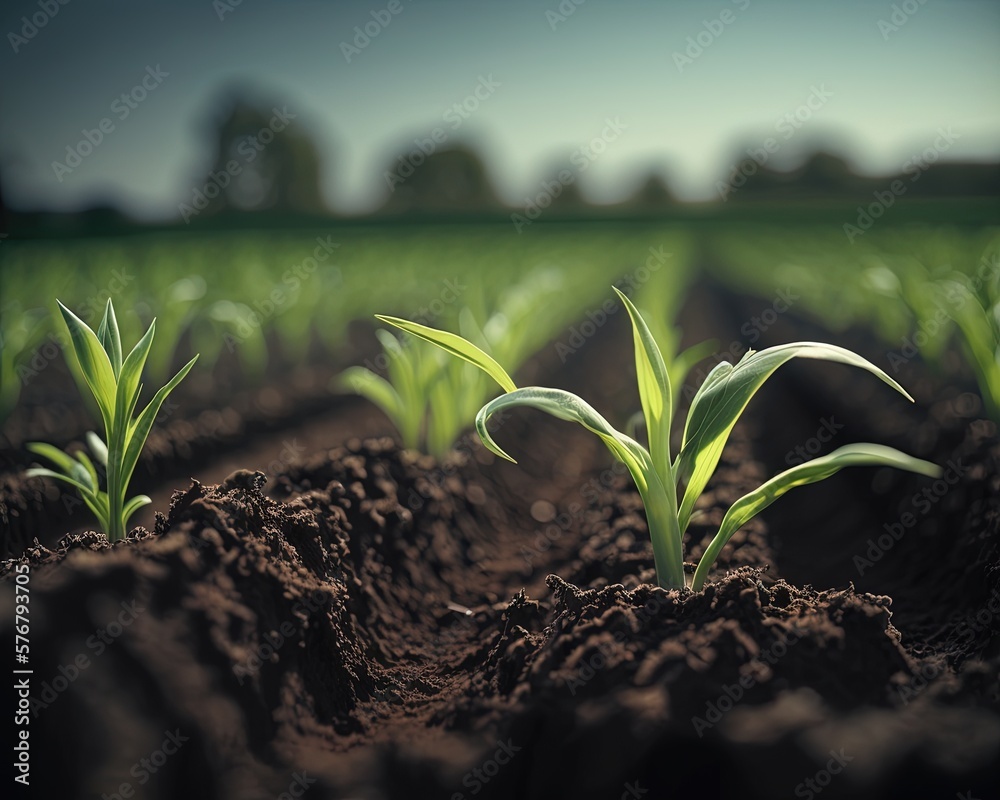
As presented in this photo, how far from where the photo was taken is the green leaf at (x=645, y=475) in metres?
1.57

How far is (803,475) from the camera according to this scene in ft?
5.32

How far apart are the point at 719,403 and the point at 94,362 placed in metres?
1.66

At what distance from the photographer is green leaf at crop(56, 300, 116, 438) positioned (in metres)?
1.84

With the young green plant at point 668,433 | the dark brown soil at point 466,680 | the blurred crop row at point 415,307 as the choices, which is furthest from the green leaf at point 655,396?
the blurred crop row at point 415,307

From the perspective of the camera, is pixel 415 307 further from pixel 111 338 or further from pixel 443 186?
pixel 443 186

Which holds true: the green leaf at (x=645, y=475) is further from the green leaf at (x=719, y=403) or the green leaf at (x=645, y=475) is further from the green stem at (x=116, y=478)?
the green stem at (x=116, y=478)

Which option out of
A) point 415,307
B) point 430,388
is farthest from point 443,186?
point 430,388

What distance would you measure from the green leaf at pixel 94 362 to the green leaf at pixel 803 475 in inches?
65.8

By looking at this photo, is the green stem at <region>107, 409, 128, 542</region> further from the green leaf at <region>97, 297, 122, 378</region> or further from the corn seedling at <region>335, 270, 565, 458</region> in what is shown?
the corn seedling at <region>335, 270, 565, 458</region>

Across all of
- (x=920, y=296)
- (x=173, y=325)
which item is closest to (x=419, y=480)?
(x=173, y=325)

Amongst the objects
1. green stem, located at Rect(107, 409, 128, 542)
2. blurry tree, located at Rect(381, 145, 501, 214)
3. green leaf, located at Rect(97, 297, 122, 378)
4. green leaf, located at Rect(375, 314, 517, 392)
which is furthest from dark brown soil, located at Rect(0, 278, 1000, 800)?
blurry tree, located at Rect(381, 145, 501, 214)

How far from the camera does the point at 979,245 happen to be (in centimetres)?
762

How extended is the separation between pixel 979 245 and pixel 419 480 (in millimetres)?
7590

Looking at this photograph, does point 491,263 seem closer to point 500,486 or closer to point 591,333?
point 591,333
